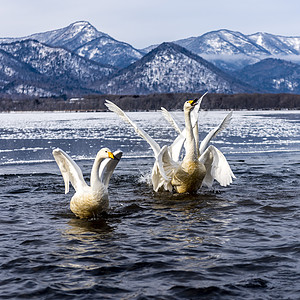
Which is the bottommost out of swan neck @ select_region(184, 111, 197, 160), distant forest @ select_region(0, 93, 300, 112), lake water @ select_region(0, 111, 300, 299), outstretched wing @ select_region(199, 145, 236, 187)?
lake water @ select_region(0, 111, 300, 299)

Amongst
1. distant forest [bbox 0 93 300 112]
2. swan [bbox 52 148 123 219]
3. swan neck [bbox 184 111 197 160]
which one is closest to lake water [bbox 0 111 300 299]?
swan [bbox 52 148 123 219]

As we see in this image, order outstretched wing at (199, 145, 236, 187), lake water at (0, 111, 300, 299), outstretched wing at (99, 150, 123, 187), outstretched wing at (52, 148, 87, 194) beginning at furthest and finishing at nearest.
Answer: outstretched wing at (199, 145, 236, 187), outstretched wing at (99, 150, 123, 187), outstretched wing at (52, 148, 87, 194), lake water at (0, 111, 300, 299)

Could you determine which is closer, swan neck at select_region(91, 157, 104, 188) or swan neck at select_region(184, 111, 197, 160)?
swan neck at select_region(91, 157, 104, 188)

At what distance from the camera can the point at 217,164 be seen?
11695 millimetres

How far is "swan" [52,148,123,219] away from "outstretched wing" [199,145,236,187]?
3.21 metres

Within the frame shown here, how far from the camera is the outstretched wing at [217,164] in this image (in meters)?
11.5

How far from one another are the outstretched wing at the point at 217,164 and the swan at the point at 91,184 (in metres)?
3.21

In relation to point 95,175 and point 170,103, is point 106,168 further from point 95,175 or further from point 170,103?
point 170,103

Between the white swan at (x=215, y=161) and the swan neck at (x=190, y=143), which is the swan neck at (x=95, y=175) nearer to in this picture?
the swan neck at (x=190, y=143)

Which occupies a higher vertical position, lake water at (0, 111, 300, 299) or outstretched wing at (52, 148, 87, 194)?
outstretched wing at (52, 148, 87, 194)

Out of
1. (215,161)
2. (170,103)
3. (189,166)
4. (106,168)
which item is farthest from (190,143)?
(170,103)

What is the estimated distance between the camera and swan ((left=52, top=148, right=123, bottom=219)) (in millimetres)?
8547

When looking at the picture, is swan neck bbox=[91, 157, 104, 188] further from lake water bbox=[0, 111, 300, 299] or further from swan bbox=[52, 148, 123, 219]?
lake water bbox=[0, 111, 300, 299]

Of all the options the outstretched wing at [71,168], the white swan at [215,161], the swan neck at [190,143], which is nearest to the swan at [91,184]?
the outstretched wing at [71,168]
